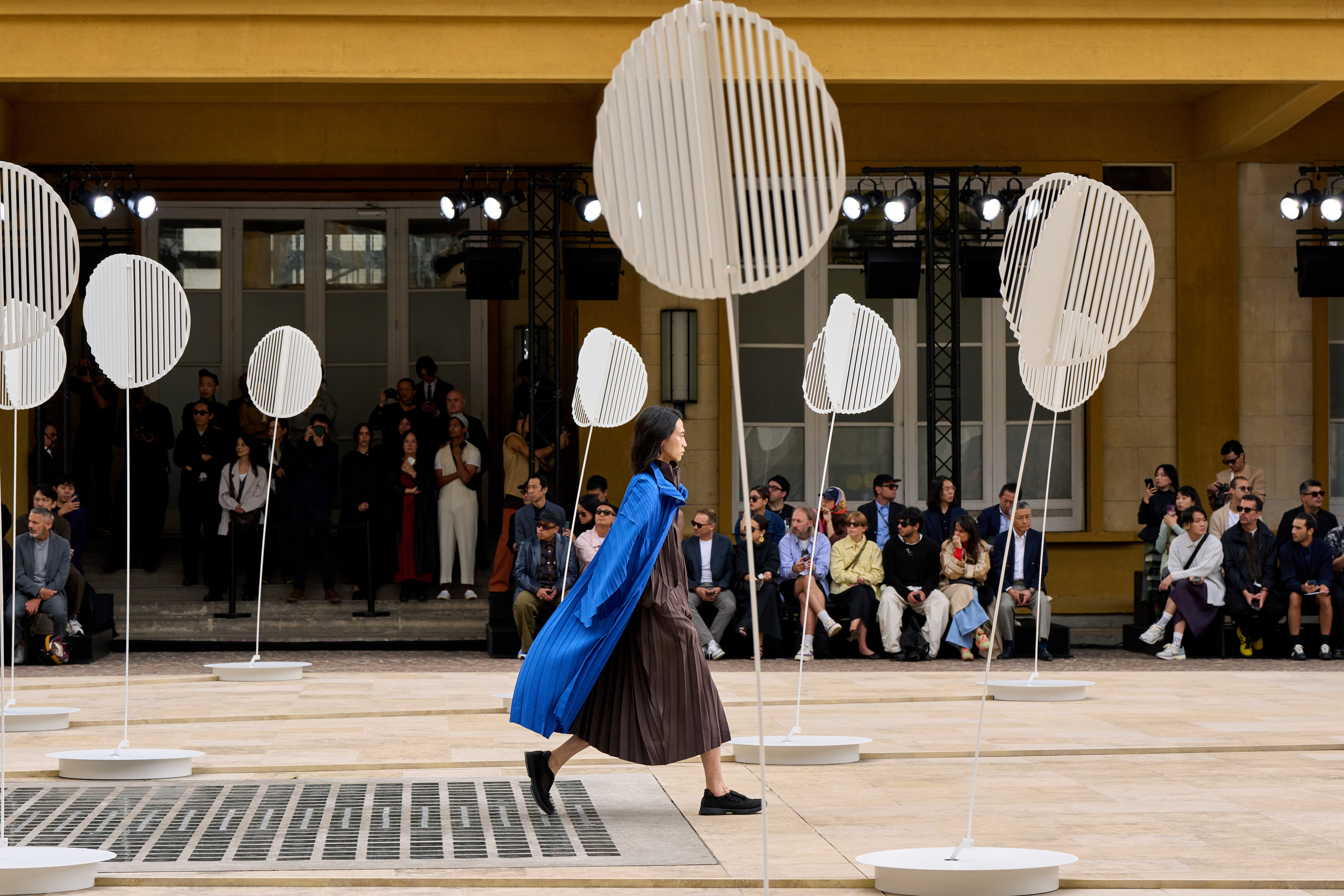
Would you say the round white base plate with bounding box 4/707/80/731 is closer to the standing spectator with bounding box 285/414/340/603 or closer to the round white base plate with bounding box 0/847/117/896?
the round white base plate with bounding box 0/847/117/896

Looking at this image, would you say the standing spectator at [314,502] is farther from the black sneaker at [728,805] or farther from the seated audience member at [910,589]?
the black sneaker at [728,805]

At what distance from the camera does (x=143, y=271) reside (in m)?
8.51

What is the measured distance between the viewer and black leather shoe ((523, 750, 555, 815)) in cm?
600

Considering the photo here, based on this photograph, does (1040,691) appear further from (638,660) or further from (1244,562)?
(638,660)

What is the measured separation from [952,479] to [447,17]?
19.4 ft

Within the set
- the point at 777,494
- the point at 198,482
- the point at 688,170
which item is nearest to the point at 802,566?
the point at 777,494

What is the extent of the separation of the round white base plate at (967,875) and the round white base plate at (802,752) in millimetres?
2438

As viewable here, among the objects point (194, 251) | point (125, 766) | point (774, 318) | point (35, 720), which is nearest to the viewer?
point (125, 766)

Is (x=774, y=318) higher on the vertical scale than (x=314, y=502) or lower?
higher

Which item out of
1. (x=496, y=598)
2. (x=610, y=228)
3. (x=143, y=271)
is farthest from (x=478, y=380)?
(x=610, y=228)

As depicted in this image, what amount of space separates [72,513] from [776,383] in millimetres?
6687

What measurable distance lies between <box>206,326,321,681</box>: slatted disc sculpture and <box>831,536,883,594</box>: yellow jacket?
169 inches

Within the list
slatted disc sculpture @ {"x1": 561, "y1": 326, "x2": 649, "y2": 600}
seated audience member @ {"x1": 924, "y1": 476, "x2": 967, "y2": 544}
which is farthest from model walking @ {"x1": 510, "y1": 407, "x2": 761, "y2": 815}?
seated audience member @ {"x1": 924, "y1": 476, "x2": 967, "y2": 544}

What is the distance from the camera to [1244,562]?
12883 mm
